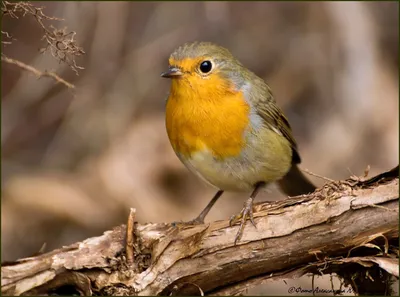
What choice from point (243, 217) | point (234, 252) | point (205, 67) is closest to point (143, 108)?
point (205, 67)

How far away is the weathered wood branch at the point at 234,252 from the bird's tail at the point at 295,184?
3.80 feet

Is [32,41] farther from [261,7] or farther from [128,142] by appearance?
[261,7]

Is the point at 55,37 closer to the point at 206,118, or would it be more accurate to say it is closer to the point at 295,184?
the point at 206,118

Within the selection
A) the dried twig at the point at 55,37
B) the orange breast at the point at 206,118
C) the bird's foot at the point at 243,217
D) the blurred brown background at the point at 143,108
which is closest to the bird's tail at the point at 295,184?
the orange breast at the point at 206,118

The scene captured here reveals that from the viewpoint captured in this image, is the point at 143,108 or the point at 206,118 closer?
the point at 206,118

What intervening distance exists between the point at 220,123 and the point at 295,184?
3.42 ft

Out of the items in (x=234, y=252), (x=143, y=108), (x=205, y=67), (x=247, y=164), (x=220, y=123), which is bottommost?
(x=234, y=252)

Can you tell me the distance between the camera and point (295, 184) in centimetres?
468

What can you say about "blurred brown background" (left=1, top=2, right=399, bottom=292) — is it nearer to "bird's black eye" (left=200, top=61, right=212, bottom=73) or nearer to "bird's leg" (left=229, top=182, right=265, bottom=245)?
"bird's black eye" (left=200, top=61, right=212, bottom=73)

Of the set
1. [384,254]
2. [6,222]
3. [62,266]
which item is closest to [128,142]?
[6,222]

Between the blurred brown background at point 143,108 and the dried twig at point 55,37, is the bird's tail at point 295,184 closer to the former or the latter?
the dried twig at point 55,37

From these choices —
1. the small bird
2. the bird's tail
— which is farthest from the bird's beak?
the bird's tail

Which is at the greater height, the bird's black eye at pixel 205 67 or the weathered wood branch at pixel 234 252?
the bird's black eye at pixel 205 67

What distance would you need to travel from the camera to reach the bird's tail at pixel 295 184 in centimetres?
465
